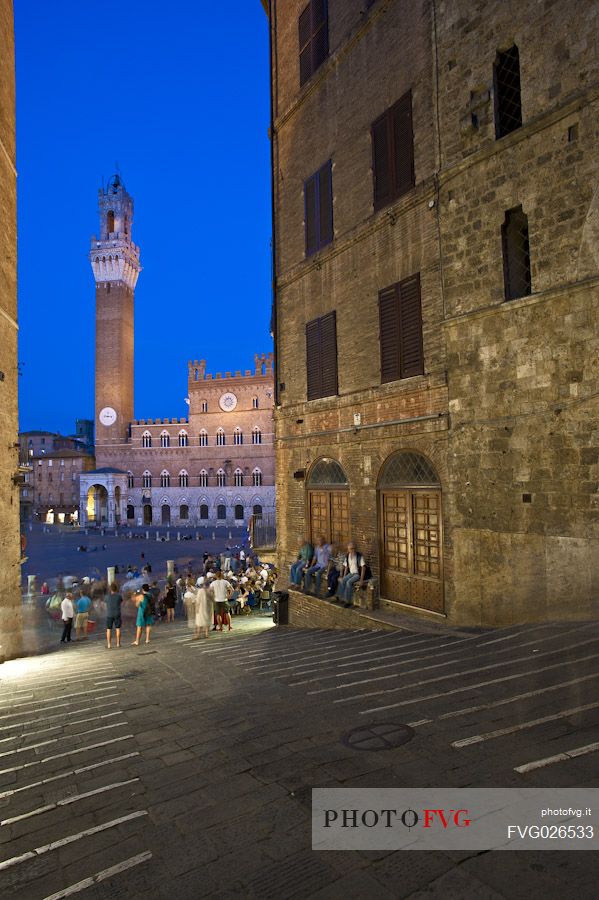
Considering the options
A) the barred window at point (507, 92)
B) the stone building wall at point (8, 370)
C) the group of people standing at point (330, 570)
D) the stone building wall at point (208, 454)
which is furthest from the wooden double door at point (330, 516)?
the stone building wall at point (208, 454)

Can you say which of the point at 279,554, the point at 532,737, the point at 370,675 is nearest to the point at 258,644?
the point at 370,675

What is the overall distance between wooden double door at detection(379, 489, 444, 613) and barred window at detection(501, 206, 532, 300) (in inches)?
146

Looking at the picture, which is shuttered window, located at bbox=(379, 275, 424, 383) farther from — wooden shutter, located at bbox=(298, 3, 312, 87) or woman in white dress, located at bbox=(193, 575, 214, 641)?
wooden shutter, located at bbox=(298, 3, 312, 87)

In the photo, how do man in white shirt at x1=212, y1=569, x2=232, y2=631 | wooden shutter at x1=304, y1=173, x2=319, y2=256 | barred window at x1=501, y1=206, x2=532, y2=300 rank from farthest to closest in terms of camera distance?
wooden shutter at x1=304, y1=173, x2=319, y2=256
man in white shirt at x1=212, y1=569, x2=232, y2=631
barred window at x1=501, y1=206, x2=532, y2=300

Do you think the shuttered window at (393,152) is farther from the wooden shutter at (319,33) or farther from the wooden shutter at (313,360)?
the wooden shutter at (319,33)

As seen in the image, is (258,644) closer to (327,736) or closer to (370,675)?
(370,675)

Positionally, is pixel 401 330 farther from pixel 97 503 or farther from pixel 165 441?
pixel 97 503

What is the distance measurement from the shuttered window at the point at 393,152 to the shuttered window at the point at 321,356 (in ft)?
9.63

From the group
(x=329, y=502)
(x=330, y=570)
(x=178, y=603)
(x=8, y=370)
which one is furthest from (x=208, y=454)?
Answer: (x=330, y=570)

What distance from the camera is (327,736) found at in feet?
15.7

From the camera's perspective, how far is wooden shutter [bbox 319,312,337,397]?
1365 centimetres

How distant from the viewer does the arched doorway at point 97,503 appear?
68312 millimetres

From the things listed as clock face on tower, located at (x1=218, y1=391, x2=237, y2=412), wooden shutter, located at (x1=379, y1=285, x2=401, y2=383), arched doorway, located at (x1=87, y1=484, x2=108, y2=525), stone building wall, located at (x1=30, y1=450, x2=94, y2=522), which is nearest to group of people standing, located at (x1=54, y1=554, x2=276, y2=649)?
wooden shutter, located at (x1=379, y1=285, x2=401, y2=383)

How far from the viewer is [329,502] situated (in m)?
13.9
